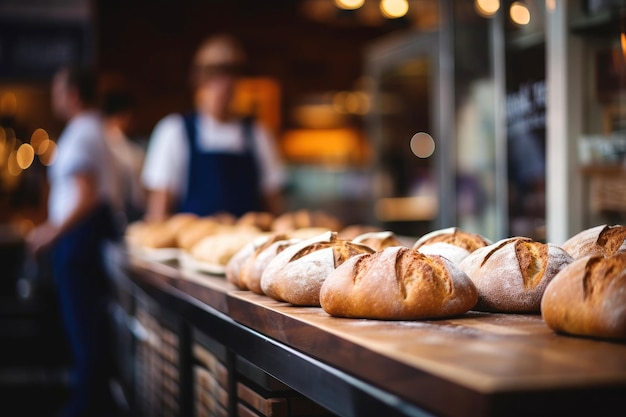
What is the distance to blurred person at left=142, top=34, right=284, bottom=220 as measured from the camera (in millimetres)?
4129

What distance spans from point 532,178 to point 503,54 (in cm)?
60

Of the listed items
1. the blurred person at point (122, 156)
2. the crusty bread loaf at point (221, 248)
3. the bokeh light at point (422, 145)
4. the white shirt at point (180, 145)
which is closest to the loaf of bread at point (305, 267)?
the crusty bread loaf at point (221, 248)

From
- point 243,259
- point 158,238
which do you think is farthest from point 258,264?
point 158,238

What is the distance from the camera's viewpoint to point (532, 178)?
12.0 ft

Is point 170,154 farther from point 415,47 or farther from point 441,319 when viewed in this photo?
point 441,319

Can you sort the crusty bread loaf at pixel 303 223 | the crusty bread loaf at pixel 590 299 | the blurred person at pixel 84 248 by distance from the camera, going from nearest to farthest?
the crusty bread loaf at pixel 590 299
the crusty bread loaf at pixel 303 223
the blurred person at pixel 84 248

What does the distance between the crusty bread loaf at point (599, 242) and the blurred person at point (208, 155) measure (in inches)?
111

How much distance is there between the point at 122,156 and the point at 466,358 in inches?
179

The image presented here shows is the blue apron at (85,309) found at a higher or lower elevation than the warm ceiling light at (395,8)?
lower

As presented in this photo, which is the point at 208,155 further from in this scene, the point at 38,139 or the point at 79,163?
the point at 38,139

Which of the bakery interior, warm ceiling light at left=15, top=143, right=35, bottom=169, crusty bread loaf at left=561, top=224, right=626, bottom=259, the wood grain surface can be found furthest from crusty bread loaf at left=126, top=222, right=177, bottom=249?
warm ceiling light at left=15, top=143, right=35, bottom=169

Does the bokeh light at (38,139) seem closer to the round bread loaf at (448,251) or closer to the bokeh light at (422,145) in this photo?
the bokeh light at (422,145)

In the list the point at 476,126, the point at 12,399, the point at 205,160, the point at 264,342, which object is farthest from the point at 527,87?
the point at 12,399

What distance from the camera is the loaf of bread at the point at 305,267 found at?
149 cm
